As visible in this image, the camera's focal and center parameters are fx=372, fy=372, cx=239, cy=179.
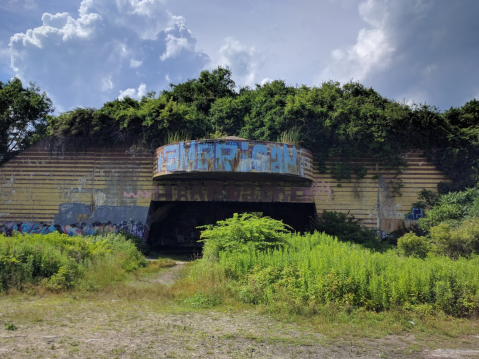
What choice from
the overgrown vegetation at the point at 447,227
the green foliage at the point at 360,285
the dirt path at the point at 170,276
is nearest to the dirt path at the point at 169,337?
the green foliage at the point at 360,285

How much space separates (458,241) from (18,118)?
70.6 feet

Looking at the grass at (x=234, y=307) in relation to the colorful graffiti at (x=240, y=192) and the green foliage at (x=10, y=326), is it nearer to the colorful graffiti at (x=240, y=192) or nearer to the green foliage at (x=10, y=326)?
the green foliage at (x=10, y=326)

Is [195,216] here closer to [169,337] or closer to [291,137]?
[291,137]

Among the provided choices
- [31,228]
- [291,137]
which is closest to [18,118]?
[31,228]

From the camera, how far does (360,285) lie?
7613mm

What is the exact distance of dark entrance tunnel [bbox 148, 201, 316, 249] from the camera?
74.3ft

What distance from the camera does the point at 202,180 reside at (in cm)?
1864

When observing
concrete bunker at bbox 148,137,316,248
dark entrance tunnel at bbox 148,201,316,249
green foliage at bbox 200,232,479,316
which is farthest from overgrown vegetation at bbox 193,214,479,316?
dark entrance tunnel at bbox 148,201,316,249

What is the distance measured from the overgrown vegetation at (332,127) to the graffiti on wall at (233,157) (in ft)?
5.84

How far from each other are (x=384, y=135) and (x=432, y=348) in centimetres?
1400

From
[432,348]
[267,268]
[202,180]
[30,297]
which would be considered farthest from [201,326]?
[202,180]

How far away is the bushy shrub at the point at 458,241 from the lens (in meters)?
12.3

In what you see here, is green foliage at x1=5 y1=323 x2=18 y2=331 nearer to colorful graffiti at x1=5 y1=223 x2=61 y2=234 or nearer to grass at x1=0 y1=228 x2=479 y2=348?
grass at x1=0 y1=228 x2=479 y2=348

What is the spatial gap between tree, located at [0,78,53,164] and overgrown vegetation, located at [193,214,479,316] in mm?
15710
